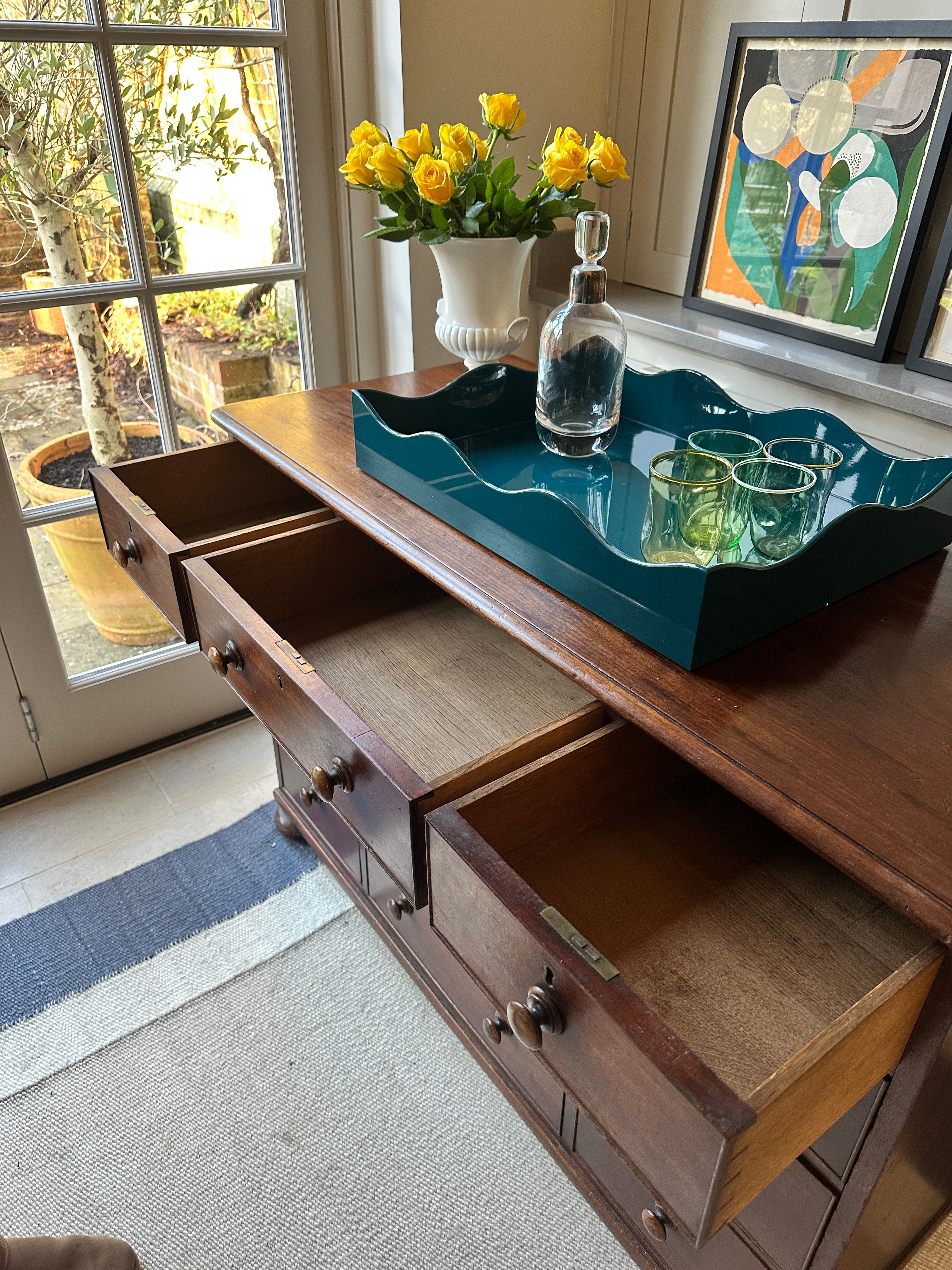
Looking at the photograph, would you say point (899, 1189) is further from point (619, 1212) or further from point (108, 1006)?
point (108, 1006)

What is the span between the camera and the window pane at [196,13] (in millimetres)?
1335

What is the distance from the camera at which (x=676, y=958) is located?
0.74m

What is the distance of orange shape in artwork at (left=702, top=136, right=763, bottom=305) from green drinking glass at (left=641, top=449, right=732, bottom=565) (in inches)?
23.1

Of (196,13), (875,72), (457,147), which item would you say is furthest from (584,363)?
(196,13)

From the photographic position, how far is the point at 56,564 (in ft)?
5.35

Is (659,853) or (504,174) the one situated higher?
(504,174)

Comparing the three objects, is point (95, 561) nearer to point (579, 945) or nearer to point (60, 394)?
point (60, 394)

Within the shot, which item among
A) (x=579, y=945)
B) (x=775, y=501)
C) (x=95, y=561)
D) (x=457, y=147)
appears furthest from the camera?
(x=95, y=561)

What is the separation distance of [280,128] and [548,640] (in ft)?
4.03

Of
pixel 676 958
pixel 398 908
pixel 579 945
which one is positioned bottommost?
pixel 398 908

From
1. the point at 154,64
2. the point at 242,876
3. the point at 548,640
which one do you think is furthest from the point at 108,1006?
the point at 154,64

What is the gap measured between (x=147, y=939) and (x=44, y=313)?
1.06 meters

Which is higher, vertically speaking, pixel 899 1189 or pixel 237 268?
pixel 237 268

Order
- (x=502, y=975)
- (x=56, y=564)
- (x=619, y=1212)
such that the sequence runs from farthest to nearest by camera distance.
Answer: (x=56, y=564) < (x=619, y=1212) < (x=502, y=975)
